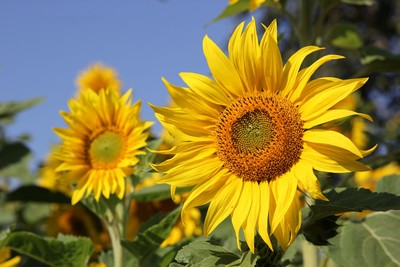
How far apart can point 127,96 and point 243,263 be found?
34.3 inches

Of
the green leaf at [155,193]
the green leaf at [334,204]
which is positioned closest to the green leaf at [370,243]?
the green leaf at [334,204]

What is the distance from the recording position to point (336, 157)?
1.58 m

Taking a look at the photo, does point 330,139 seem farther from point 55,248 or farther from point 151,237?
point 55,248

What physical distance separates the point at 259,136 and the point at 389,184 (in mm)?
650

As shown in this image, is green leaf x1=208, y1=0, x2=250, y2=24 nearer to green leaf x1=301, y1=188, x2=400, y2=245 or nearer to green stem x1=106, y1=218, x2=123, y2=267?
green stem x1=106, y1=218, x2=123, y2=267

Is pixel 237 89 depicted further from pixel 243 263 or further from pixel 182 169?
pixel 243 263

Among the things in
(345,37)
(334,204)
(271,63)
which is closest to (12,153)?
(345,37)

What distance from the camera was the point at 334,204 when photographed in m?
1.61

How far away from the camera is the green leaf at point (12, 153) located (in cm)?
380

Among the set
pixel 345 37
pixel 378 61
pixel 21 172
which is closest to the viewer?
pixel 378 61

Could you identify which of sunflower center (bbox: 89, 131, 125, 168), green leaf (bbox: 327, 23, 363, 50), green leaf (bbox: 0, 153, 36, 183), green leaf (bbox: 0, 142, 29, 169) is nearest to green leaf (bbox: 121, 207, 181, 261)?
sunflower center (bbox: 89, 131, 125, 168)

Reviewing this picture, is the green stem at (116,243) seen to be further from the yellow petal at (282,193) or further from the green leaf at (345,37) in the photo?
the green leaf at (345,37)

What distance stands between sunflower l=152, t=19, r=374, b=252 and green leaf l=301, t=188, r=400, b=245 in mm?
56

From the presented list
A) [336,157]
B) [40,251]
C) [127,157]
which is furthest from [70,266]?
[336,157]
